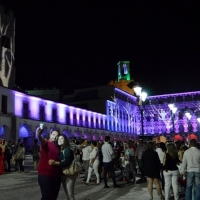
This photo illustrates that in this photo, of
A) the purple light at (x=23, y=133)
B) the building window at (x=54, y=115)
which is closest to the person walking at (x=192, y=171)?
the purple light at (x=23, y=133)

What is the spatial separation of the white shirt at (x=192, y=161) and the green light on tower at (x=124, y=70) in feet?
291

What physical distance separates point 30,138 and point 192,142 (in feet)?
107

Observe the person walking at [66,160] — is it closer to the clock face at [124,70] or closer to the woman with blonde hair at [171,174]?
the woman with blonde hair at [171,174]

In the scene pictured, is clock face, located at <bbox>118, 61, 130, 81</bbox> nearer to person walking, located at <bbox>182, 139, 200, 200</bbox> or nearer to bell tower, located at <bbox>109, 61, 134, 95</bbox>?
bell tower, located at <bbox>109, 61, 134, 95</bbox>

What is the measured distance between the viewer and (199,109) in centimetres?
8838

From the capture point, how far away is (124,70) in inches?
3851

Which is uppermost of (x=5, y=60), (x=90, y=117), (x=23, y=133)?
(x=5, y=60)

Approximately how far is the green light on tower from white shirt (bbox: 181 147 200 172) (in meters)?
88.8

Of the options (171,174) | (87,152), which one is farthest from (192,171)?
(87,152)

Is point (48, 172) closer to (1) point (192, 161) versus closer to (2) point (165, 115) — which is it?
(1) point (192, 161)

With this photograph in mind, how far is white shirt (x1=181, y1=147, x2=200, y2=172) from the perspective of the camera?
7.48 metres

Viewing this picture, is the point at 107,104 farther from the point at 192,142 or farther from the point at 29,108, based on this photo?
the point at 192,142

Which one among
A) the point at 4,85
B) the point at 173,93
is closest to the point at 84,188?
the point at 4,85

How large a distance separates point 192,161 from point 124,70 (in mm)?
91092
